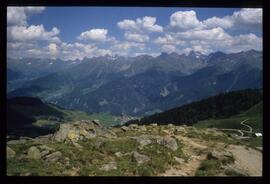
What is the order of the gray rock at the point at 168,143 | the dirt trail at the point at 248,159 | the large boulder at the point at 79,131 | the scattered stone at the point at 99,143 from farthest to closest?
the large boulder at the point at 79,131
the gray rock at the point at 168,143
the scattered stone at the point at 99,143
the dirt trail at the point at 248,159

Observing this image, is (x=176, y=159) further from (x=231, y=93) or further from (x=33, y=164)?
(x=231, y=93)

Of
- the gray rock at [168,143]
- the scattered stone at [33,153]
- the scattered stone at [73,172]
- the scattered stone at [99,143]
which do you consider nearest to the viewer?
the scattered stone at [73,172]

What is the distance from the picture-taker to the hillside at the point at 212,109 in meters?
92.6

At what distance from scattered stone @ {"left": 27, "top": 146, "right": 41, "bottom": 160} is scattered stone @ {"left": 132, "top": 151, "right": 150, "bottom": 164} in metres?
3.14

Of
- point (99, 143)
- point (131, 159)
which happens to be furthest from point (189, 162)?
point (99, 143)

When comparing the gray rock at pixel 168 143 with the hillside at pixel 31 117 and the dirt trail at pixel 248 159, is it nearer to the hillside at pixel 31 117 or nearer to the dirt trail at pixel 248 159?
the dirt trail at pixel 248 159

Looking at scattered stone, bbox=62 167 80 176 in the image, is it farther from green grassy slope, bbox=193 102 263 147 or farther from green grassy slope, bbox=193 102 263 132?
green grassy slope, bbox=193 102 263 132

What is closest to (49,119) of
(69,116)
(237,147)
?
(69,116)

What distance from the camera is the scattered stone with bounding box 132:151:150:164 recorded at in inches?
477

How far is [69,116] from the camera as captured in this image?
151375mm

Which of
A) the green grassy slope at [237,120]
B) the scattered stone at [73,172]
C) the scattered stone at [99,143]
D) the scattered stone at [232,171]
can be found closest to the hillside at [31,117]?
the green grassy slope at [237,120]

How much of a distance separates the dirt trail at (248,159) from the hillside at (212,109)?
7098 cm
